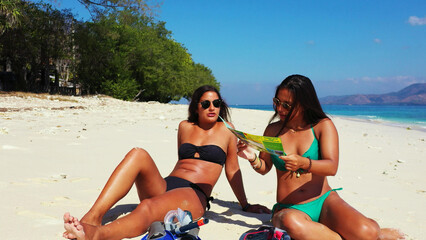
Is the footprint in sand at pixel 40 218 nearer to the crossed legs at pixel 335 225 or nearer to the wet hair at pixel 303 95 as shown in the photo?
the crossed legs at pixel 335 225

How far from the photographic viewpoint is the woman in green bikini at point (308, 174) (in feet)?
9.00

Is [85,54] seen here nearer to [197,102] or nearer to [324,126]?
[197,102]

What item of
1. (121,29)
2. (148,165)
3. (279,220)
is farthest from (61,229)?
(121,29)

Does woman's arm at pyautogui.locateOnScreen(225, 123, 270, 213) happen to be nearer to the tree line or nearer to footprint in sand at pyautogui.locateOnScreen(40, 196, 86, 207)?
footprint in sand at pyautogui.locateOnScreen(40, 196, 86, 207)

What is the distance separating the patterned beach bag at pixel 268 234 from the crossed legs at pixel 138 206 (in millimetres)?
676

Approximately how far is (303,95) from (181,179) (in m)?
1.36

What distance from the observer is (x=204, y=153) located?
3.62 meters

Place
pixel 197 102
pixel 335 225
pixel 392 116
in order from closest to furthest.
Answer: pixel 335 225 < pixel 197 102 < pixel 392 116

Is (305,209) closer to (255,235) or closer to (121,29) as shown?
(255,235)

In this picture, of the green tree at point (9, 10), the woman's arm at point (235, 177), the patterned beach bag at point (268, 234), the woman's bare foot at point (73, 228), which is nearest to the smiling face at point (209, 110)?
the woman's arm at point (235, 177)

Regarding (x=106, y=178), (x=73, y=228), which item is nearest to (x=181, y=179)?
(x=73, y=228)

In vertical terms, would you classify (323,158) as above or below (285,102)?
below

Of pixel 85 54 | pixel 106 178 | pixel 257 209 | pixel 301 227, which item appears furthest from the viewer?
pixel 85 54

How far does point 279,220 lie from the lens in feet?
9.24
